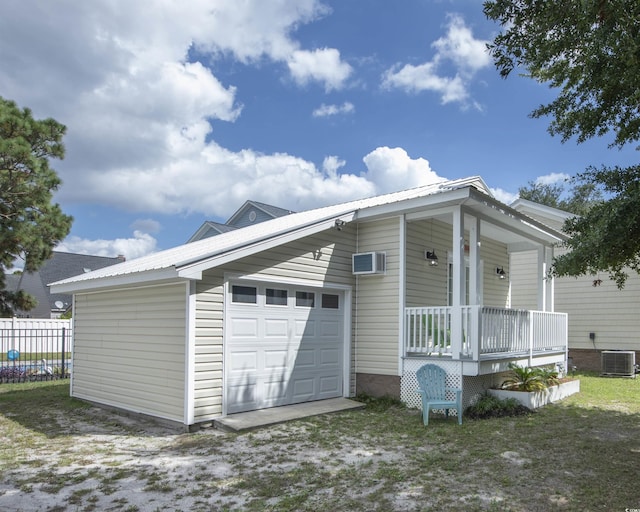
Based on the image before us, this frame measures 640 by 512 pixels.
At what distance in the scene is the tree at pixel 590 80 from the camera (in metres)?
5.38

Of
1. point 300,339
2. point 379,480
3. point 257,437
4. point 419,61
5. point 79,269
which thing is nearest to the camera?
point 379,480

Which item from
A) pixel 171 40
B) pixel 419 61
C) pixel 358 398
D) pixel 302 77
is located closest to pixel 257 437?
pixel 358 398

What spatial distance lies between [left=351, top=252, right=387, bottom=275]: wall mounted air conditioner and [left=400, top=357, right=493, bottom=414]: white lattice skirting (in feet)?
5.50

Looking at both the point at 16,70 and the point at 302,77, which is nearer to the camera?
the point at 16,70

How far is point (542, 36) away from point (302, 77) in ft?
24.8

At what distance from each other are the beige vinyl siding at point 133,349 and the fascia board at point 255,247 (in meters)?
0.68

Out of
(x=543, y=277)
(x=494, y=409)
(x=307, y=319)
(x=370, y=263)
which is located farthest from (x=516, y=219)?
(x=307, y=319)

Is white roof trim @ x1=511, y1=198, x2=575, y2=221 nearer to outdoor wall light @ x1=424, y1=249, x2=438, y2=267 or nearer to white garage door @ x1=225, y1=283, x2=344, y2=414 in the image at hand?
outdoor wall light @ x1=424, y1=249, x2=438, y2=267

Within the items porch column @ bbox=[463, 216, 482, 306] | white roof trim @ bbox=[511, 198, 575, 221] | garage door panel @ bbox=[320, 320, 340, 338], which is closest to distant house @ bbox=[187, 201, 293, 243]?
white roof trim @ bbox=[511, 198, 575, 221]

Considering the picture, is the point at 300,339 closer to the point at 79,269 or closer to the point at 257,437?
the point at 257,437

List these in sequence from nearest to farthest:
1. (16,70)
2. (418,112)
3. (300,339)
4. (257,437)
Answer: (257,437)
(300,339)
(16,70)
(418,112)

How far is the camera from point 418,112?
40.8ft

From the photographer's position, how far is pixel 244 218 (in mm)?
24031

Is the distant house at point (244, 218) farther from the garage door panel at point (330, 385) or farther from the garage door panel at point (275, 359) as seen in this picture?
the garage door panel at point (275, 359)
